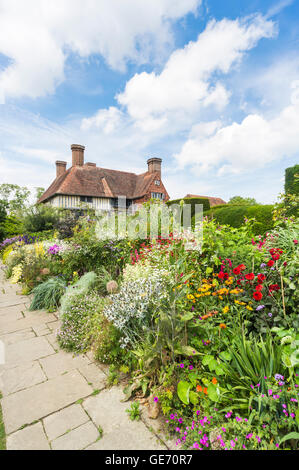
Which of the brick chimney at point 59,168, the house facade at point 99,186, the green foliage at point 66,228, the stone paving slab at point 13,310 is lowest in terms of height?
the stone paving slab at point 13,310

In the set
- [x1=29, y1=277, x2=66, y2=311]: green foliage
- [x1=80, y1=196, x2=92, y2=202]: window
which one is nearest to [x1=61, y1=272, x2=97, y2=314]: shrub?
[x1=29, y1=277, x2=66, y2=311]: green foliage

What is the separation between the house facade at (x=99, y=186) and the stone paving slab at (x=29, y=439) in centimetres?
1998

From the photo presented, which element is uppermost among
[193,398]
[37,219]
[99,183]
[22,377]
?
[99,183]

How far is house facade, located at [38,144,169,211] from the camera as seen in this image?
2177 cm

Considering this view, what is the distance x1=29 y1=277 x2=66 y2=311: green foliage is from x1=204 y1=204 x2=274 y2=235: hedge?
215 inches

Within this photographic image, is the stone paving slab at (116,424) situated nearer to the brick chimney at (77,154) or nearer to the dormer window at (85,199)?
the dormer window at (85,199)

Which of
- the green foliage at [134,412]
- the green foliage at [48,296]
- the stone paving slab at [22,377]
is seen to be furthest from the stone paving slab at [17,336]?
the green foliage at [134,412]

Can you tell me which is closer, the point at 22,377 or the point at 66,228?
the point at 22,377

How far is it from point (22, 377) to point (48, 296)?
2.04 metres

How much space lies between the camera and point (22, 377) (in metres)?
2.19

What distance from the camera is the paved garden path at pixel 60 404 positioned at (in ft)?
4.82

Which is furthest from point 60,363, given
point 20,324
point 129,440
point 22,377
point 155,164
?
point 155,164

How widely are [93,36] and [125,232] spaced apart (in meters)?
4.15

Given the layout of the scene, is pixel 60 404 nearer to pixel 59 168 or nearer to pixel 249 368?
pixel 249 368
